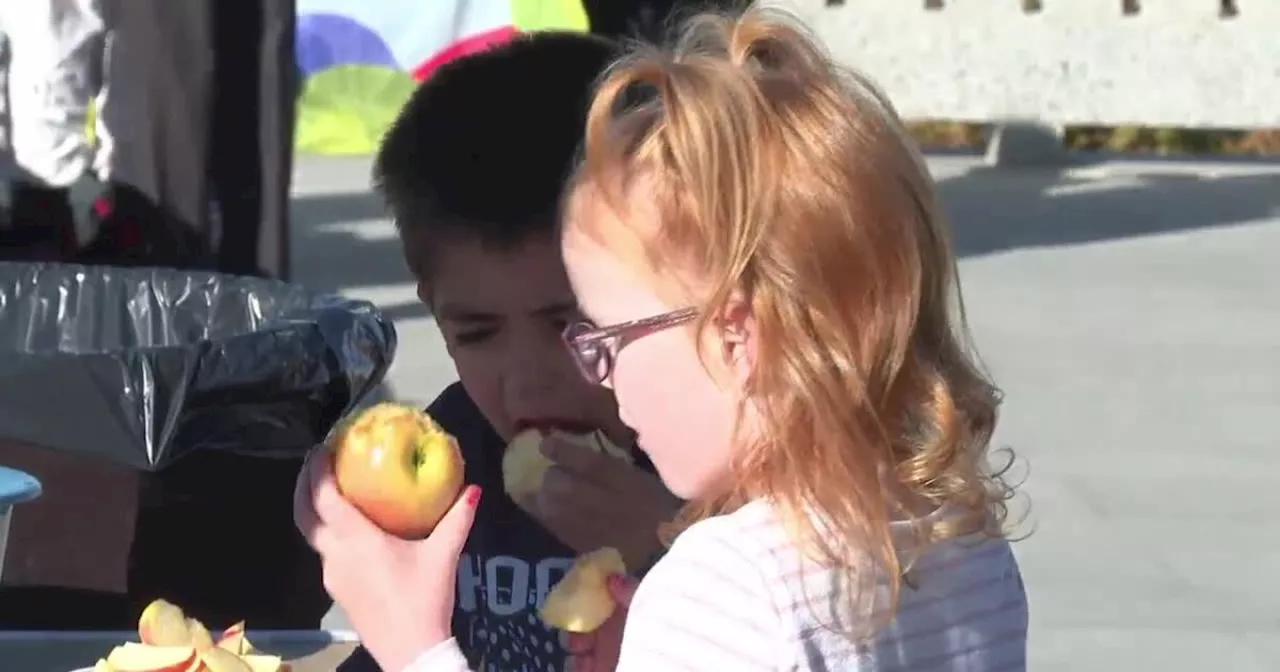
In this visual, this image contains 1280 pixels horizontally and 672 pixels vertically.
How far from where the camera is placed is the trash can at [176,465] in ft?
8.70

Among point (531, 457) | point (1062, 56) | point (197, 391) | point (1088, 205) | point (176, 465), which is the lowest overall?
point (1088, 205)

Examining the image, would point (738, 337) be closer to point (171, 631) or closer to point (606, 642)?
point (606, 642)

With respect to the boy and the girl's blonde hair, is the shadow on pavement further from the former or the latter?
the girl's blonde hair

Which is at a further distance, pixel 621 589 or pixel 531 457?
pixel 531 457

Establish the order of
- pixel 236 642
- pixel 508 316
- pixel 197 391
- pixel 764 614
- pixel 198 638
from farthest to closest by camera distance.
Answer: pixel 197 391, pixel 508 316, pixel 236 642, pixel 198 638, pixel 764 614

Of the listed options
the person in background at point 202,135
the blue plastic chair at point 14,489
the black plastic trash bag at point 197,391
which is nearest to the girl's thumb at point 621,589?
the blue plastic chair at point 14,489

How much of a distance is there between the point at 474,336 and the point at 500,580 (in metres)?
0.27

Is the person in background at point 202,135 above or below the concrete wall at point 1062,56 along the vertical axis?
above

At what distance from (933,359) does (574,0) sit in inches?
229

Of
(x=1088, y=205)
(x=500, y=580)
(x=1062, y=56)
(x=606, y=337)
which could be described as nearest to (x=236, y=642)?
(x=500, y=580)

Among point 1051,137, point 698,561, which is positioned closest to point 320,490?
point 698,561

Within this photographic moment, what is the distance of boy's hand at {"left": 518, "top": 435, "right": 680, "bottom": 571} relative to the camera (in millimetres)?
2064

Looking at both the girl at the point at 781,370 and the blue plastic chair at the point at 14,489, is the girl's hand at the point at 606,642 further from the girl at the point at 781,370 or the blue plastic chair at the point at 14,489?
the blue plastic chair at the point at 14,489

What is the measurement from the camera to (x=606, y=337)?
163 cm
